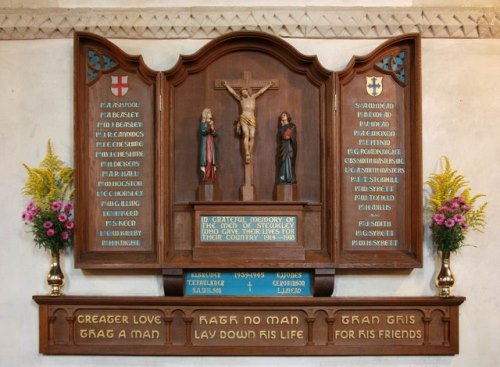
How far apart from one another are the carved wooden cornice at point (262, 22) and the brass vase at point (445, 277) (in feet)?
5.90

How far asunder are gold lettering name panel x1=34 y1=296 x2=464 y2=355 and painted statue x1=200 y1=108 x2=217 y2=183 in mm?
987

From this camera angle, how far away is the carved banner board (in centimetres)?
494

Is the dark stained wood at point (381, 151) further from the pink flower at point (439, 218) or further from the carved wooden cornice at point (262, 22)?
the carved wooden cornice at point (262, 22)

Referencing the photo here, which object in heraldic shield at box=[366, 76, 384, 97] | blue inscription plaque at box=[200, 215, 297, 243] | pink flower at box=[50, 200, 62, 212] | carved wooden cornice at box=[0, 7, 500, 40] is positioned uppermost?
carved wooden cornice at box=[0, 7, 500, 40]

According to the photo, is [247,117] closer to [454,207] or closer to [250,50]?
[250,50]

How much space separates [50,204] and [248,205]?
1551 mm

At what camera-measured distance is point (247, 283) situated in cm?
502

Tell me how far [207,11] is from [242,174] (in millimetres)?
1359

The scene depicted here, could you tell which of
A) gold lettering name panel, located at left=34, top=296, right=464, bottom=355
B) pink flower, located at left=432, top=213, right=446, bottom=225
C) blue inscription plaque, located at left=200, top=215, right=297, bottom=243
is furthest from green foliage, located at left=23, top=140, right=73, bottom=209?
pink flower, located at left=432, top=213, right=446, bottom=225

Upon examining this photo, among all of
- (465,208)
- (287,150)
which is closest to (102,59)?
(287,150)

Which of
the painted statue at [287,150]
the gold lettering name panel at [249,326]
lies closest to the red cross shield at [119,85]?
the painted statue at [287,150]

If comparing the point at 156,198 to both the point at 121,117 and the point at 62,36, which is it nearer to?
the point at 121,117

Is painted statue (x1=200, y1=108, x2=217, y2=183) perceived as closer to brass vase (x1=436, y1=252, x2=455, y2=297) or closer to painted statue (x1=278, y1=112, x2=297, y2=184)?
painted statue (x1=278, y1=112, x2=297, y2=184)

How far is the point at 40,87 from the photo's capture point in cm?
519
